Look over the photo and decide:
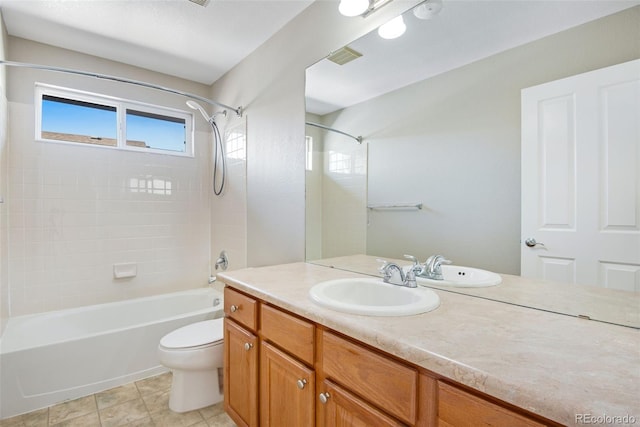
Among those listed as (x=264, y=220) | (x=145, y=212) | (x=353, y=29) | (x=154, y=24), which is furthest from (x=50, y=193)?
(x=353, y=29)

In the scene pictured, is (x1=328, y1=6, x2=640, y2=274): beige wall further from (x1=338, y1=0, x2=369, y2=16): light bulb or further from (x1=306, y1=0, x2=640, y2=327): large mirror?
(x1=338, y1=0, x2=369, y2=16): light bulb

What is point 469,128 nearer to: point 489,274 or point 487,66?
point 487,66

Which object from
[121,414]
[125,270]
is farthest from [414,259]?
[125,270]

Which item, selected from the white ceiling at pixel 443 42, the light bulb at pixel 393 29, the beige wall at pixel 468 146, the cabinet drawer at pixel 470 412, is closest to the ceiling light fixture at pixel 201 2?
the white ceiling at pixel 443 42

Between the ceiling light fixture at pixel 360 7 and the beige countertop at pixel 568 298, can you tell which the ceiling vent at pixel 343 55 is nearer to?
the ceiling light fixture at pixel 360 7

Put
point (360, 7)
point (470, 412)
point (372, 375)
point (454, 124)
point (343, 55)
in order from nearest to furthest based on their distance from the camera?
point (470, 412) → point (372, 375) → point (454, 124) → point (360, 7) → point (343, 55)

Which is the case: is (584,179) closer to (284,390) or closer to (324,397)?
(324,397)

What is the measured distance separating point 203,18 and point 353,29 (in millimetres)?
1077

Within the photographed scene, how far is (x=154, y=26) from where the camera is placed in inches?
85.0

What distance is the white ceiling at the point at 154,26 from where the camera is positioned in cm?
194

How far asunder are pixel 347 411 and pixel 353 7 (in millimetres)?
1783

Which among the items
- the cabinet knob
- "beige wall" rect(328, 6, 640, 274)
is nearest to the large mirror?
"beige wall" rect(328, 6, 640, 274)

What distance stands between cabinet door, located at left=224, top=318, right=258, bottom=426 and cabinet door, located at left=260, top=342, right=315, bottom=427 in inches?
2.1

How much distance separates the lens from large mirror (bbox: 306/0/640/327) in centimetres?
97
